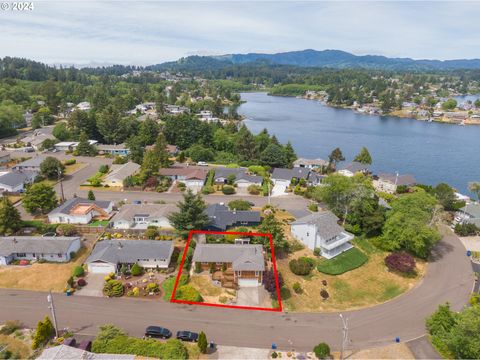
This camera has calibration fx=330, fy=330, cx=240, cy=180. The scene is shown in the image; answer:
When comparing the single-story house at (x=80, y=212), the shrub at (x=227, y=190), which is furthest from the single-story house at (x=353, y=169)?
the single-story house at (x=80, y=212)

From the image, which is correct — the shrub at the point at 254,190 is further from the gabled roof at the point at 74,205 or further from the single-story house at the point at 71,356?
the single-story house at the point at 71,356

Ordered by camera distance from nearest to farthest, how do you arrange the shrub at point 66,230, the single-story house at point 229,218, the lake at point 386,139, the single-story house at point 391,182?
the shrub at point 66,230 → the single-story house at point 229,218 → the single-story house at point 391,182 → the lake at point 386,139

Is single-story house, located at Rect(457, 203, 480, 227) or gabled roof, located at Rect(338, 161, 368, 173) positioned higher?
gabled roof, located at Rect(338, 161, 368, 173)

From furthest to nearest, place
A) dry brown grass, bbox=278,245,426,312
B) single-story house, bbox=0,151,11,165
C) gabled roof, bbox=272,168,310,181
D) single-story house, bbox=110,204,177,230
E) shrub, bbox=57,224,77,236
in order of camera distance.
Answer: single-story house, bbox=0,151,11,165 → gabled roof, bbox=272,168,310,181 → single-story house, bbox=110,204,177,230 → shrub, bbox=57,224,77,236 → dry brown grass, bbox=278,245,426,312

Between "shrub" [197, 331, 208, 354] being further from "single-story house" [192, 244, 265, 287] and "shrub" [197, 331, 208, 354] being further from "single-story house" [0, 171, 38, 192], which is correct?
"single-story house" [0, 171, 38, 192]

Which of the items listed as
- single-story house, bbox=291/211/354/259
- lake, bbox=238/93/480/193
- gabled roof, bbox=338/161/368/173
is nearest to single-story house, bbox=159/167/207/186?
single-story house, bbox=291/211/354/259

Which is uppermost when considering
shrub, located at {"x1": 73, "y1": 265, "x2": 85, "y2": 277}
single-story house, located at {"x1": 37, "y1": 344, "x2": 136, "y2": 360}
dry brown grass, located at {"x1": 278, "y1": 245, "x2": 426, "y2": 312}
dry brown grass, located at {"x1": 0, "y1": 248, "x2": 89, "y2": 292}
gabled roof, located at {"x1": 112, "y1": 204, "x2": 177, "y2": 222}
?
gabled roof, located at {"x1": 112, "y1": 204, "x2": 177, "y2": 222}

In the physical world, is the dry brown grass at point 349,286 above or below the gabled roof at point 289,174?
below

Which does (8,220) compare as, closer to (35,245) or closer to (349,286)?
(35,245)
